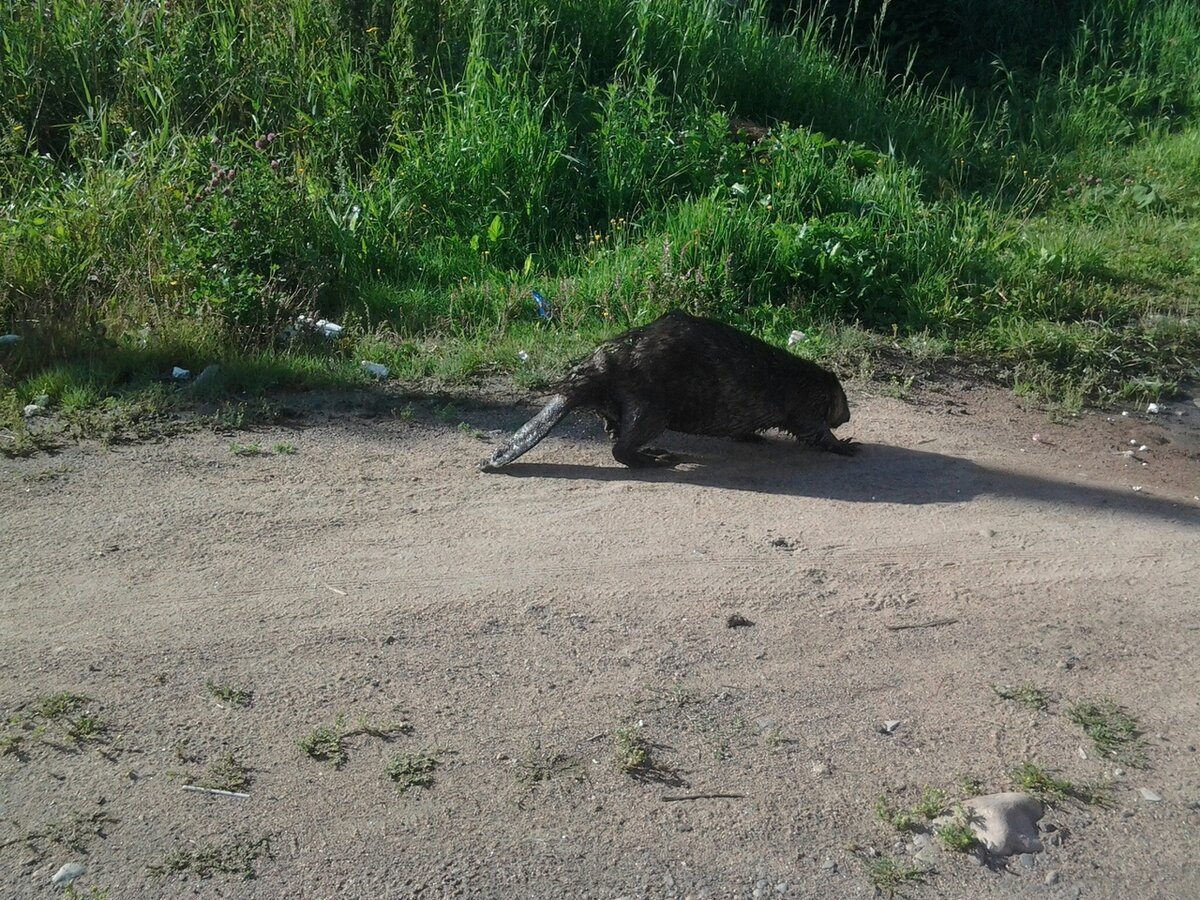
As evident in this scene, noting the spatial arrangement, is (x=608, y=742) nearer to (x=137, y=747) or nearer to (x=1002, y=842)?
(x=1002, y=842)

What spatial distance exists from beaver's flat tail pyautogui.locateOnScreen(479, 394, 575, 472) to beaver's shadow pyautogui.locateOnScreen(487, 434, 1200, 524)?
98 mm

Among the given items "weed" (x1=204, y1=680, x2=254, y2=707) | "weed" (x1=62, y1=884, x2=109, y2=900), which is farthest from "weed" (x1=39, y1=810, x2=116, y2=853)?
"weed" (x1=204, y1=680, x2=254, y2=707)

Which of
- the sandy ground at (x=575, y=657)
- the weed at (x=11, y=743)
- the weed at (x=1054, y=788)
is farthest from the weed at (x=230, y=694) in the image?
the weed at (x=1054, y=788)

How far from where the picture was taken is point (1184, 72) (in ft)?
37.4

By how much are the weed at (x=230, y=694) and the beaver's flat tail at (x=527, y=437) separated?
6.66 ft

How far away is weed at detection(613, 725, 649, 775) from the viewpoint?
3709mm

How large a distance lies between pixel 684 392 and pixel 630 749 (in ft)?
8.19

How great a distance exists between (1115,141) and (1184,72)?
4.92 feet

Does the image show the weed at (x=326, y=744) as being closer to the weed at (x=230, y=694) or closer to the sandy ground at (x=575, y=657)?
the sandy ground at (x=575, y=657)

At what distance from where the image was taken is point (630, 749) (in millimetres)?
3773

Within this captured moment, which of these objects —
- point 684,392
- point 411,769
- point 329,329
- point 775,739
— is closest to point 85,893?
point 411,769

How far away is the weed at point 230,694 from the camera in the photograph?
12.9ft

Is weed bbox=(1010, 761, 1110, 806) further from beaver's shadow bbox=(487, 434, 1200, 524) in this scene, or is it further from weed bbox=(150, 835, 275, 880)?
weed bbox=(150, 835, 275, 880)

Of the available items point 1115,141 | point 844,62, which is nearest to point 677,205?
point 844,62
